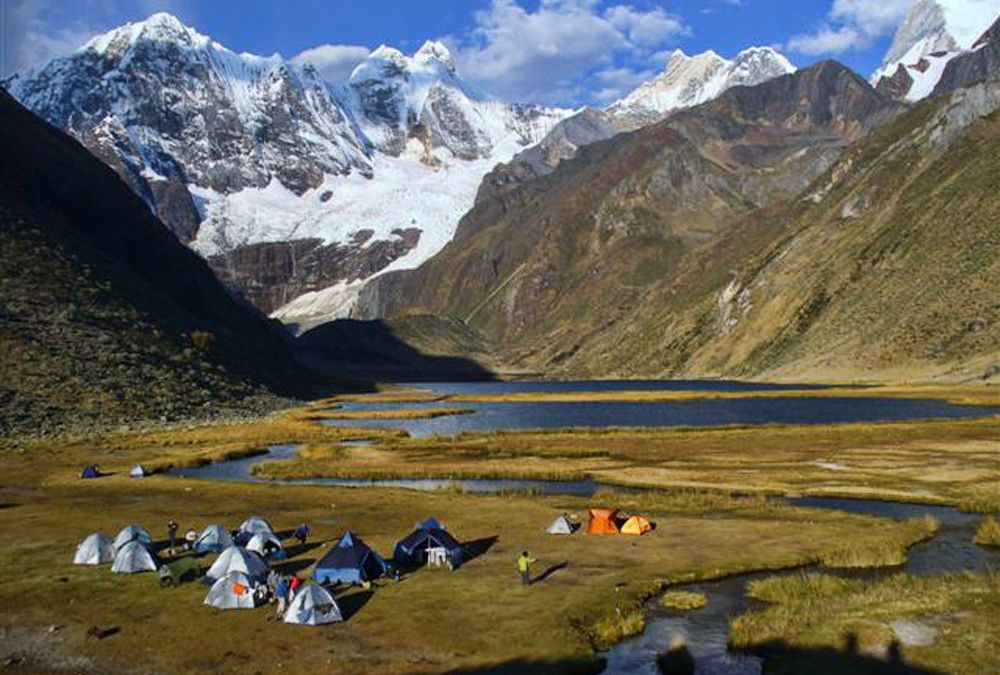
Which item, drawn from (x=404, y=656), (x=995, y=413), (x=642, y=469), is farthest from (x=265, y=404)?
(x=404, y=656)

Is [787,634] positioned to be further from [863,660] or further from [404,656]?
[404,656]

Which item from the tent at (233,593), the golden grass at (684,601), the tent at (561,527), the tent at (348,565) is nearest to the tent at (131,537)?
the tent at (233,593)

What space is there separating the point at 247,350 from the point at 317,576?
16287cm

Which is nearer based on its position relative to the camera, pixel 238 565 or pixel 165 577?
pixel 238 565

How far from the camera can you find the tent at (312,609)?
3397cm

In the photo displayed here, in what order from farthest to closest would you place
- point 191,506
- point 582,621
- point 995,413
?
1. point 995,413
2. point 191,506
3. point 582,621

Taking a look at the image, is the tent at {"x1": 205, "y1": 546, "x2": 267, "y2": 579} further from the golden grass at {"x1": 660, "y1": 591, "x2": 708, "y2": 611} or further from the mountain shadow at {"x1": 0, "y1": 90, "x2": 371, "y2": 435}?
the mountain shadow at {"x1": 0, "y1": 90, "x2": 371, "y2": 435}

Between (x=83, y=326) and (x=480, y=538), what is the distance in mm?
100631

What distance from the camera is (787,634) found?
30781mm

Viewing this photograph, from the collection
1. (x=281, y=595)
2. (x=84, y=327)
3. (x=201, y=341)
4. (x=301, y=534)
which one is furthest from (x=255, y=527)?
(x=201, y=341)

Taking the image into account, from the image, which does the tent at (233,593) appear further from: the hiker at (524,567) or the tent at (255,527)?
the hiker at (524,567)

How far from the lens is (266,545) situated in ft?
148

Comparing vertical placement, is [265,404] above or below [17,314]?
below

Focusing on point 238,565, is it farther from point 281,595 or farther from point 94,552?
point 94,552
